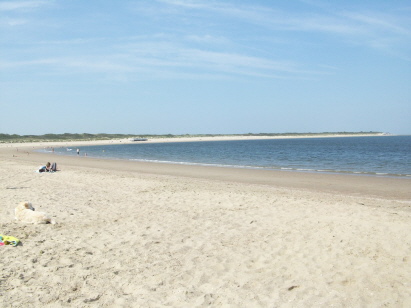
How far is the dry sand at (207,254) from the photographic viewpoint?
4566 millimetres

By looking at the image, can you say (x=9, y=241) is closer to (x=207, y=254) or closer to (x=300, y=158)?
(x=207, y=254)

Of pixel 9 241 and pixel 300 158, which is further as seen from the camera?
pixel 300 158

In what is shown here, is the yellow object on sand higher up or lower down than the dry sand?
higher up

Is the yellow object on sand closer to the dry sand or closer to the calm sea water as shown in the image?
the dry sand

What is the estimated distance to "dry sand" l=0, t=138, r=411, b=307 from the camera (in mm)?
4566

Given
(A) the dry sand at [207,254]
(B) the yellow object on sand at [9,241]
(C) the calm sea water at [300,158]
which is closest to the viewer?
(A) the dry sand at [207,254]

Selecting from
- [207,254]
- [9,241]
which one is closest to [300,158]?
[207,254]

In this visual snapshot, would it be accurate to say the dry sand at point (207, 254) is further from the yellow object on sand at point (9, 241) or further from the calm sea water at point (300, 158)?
the calm sea water at point (300, 158)

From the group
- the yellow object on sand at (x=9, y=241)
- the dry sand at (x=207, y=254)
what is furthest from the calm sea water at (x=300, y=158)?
the yellow object on sand at (x=9, y=241)

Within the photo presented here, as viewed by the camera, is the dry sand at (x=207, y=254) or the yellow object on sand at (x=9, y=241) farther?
the yellow object on sand at (x=9, y=241)

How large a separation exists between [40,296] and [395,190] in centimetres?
1420

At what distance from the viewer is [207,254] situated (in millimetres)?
6059

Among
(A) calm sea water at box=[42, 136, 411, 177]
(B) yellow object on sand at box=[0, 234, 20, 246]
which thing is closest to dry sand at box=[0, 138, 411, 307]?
(B) yellow object on sand at box=[0, 234, 20, 246]

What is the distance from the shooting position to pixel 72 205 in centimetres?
989
